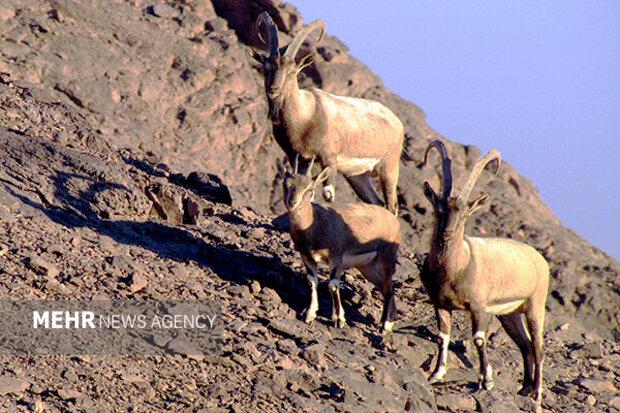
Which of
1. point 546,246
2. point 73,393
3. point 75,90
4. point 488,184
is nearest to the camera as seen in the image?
point 73,393

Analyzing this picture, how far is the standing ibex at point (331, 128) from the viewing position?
55.0ft

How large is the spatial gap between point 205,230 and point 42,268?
13.2ft

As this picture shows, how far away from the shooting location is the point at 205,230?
16.9m

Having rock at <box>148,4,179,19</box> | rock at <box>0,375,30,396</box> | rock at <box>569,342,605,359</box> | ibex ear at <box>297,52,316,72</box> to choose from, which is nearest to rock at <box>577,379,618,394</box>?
rock at <box>569,342,605,359</box>

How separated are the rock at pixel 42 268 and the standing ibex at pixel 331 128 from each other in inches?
172

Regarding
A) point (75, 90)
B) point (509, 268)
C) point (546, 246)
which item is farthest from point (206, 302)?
point (546, 246)

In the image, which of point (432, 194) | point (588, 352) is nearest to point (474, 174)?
point (432, 194)

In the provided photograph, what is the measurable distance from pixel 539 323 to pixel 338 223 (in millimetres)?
3165

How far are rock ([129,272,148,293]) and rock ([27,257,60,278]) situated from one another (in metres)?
0.92

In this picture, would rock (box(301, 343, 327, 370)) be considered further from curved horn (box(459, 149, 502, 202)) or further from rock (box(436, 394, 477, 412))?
curved horn (box(459, 149, 502, 202))

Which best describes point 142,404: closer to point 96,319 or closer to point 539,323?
point 96,319

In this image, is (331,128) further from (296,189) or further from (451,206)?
(451,206)

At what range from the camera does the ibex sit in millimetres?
14461

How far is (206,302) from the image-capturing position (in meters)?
A: 13.9
